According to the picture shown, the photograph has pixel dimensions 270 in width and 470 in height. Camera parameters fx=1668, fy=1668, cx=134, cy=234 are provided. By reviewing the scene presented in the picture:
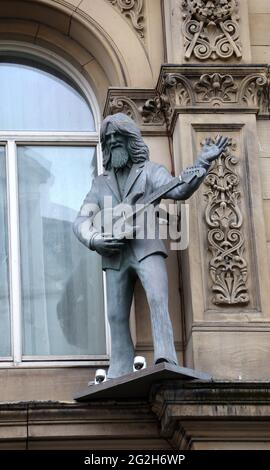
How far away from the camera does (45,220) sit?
1459cm

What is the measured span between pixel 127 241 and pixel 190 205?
70 centimetres

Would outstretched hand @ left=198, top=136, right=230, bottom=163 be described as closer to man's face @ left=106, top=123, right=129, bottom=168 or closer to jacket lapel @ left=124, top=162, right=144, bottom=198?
jacket lapel @ left=124, top=162, right=144, bottom=198

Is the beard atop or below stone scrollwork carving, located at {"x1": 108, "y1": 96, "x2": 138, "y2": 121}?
below

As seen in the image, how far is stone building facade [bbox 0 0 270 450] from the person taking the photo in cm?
1309

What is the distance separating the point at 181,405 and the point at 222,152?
7.92ft

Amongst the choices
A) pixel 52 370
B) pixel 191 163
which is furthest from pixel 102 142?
pixel 52 370

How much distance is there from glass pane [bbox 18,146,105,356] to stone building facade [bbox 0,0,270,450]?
135 mm

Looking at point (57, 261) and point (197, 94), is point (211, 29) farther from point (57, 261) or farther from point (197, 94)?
point (57, 261)

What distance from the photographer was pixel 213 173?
556 inches

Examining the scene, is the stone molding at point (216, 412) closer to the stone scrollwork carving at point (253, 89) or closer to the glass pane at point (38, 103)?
the stone scrollwork carving at point (253, 89)

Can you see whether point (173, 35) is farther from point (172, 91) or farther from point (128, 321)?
point (128, 321)

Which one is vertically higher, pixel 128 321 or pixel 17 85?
pixel 17 85

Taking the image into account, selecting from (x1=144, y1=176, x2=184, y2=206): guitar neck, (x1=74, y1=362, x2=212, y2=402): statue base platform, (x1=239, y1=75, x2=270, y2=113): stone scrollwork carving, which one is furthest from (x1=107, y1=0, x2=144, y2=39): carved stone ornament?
(x1=74, y1=362, x2=212, y2=402): statue base platform

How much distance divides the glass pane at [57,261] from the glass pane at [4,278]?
14 cm
